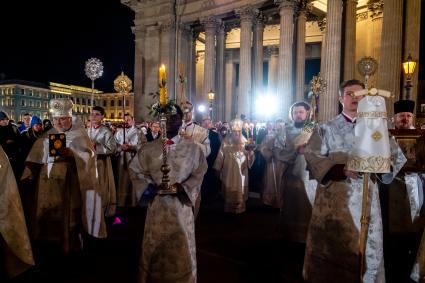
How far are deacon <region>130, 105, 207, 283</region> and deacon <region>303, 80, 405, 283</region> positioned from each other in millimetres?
1439

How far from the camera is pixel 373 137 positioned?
11.8ft

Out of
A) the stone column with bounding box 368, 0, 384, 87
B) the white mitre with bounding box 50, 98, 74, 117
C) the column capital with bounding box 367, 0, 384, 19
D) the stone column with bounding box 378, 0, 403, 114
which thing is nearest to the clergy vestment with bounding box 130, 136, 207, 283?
the white mitre with bounding box 50, 98, 74, 117

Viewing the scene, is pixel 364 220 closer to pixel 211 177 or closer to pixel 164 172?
pixel 164 172

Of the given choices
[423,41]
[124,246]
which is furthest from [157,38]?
[124,246]

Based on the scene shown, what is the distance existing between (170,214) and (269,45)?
34.9 m

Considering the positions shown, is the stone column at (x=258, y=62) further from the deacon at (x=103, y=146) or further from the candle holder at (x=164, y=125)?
the candle holder at (x=164, y=125)

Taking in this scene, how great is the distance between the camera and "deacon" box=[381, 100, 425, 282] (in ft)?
18.8

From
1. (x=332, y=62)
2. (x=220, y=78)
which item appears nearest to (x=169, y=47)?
(x=220, y=78)

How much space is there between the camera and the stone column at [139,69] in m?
35.9

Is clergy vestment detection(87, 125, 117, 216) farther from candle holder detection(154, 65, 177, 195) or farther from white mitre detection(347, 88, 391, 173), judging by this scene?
white mitre detection(347, 88, 391, 173)

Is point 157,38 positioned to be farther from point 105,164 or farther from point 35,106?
point 35,106

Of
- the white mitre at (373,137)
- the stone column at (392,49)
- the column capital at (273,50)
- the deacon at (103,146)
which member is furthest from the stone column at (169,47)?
the white mitre at (373,137)

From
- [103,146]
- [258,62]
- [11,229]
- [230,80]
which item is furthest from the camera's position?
[230,80]

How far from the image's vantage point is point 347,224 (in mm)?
4047
